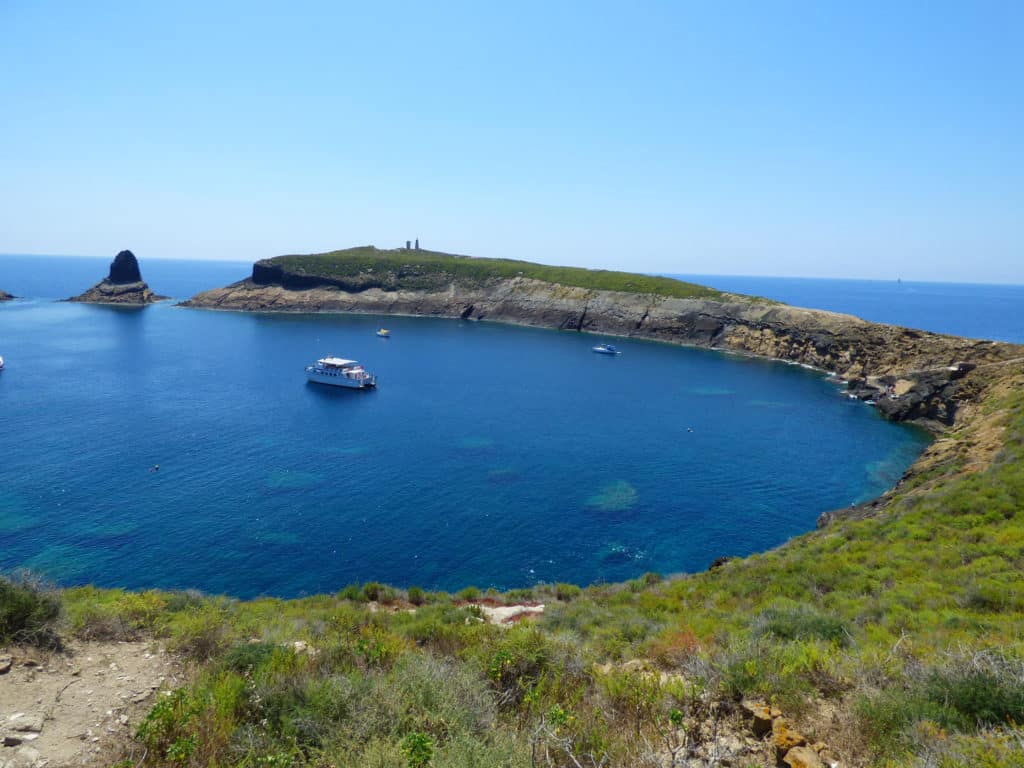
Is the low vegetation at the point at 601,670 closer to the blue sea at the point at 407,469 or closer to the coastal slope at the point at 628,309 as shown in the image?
the blue sea at the point at 407,469

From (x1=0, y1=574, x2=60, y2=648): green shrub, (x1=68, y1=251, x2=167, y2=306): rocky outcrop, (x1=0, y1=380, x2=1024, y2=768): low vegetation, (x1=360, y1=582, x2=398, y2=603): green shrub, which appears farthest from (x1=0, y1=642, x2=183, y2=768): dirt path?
(x1=68, y1=251, x2=167, y2=306): rocky outcrop

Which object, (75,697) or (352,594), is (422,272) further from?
(75,697)

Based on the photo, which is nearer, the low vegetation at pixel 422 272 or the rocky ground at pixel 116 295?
the low vegetation at pixel 422 272

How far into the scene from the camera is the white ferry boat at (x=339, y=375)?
69.2 metres

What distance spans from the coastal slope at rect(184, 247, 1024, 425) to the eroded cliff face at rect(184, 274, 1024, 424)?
0.66ft

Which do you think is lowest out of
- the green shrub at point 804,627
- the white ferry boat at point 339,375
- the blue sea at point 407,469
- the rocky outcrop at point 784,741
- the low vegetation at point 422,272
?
the blue sea at point 407,469

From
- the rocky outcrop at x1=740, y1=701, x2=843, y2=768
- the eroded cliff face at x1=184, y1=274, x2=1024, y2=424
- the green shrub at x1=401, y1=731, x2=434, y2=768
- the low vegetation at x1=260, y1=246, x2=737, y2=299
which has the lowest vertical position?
the rocky outcrop at x1=740, y1=701, x2=843, y2=768

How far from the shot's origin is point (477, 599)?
71.9ft

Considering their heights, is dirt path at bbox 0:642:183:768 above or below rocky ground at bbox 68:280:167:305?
below

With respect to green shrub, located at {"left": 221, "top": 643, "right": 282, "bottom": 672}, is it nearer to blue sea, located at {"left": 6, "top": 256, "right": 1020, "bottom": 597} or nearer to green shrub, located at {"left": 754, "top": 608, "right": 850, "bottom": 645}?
green shrub, located at {"left": 754, "top": 608, "right": 850, "bottom": 645}

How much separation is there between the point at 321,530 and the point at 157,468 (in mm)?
16767

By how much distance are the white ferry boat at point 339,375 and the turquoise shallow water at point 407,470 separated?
97.1 inches

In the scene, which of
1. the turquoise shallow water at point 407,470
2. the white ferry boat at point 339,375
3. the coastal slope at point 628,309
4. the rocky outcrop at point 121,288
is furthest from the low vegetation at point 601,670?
the rocky outcrop at point 121,288

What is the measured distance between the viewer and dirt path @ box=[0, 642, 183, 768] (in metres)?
7.83
